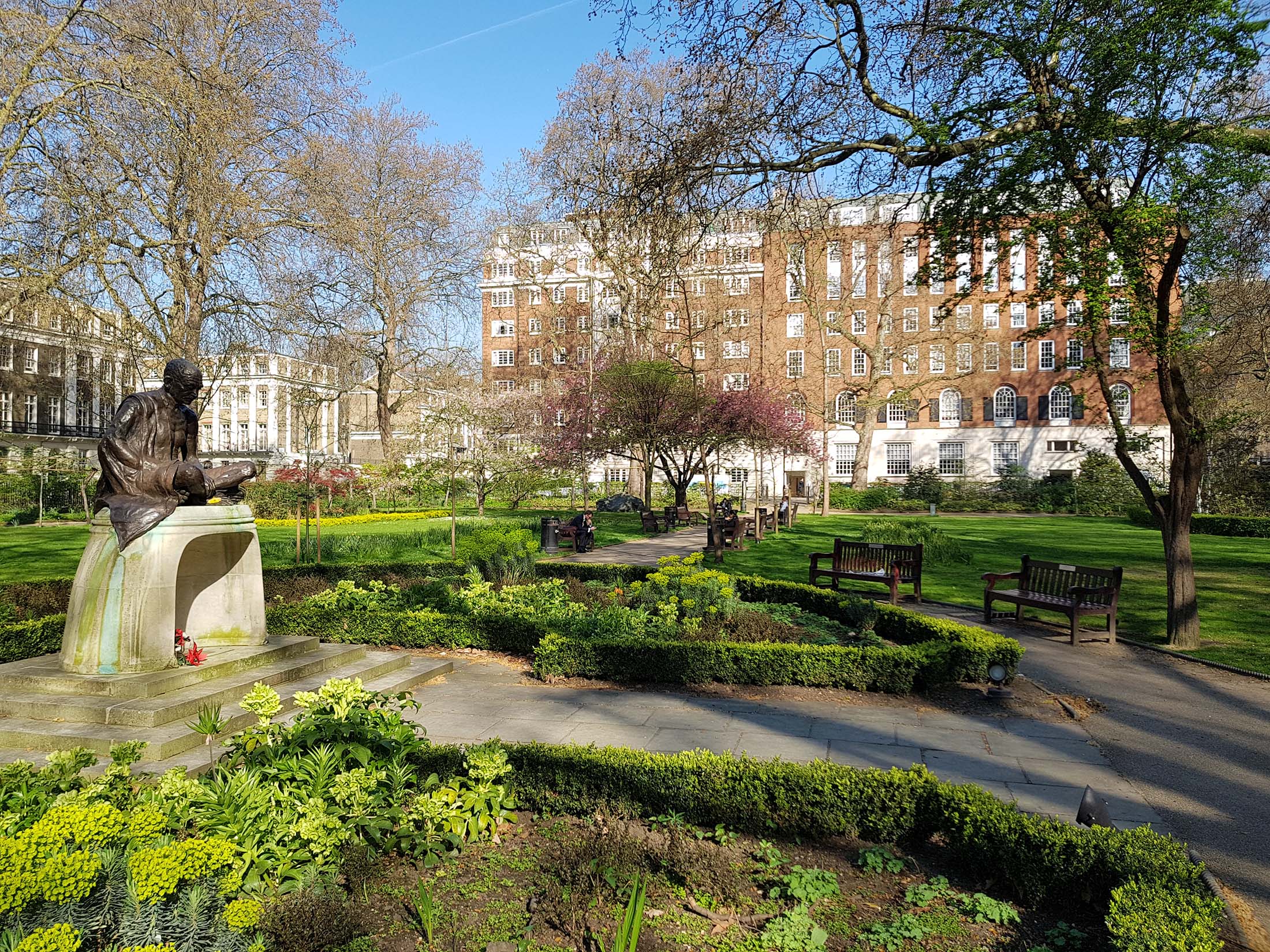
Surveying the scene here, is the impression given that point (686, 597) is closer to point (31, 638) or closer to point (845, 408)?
point (31, 638)

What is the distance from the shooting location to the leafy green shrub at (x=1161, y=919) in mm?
2555

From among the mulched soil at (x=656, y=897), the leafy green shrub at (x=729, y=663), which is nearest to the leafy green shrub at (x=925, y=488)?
the leafy green shrub at (x=729, y=663)

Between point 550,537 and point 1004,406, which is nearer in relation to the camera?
point 550,537

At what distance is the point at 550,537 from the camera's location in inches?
738

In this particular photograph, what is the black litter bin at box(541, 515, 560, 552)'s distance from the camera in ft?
61.1

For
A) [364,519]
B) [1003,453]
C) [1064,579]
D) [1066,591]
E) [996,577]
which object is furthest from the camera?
[1003,453]

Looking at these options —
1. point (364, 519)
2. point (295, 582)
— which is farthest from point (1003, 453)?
point (295, 582)

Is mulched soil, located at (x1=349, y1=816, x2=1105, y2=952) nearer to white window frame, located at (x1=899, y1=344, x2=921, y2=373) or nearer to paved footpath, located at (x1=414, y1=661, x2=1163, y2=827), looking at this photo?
paved footpath, located at (x1=414, y1=661, x2=1163, y2=827)

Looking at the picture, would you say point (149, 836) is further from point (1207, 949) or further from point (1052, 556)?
point (1052, 556)

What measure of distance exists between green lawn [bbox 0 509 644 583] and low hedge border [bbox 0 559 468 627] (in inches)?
101

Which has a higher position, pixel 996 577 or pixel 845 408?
pixel 845 408

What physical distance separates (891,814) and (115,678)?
5.35m

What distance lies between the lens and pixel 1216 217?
777 centimetres

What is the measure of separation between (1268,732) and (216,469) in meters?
8.61
